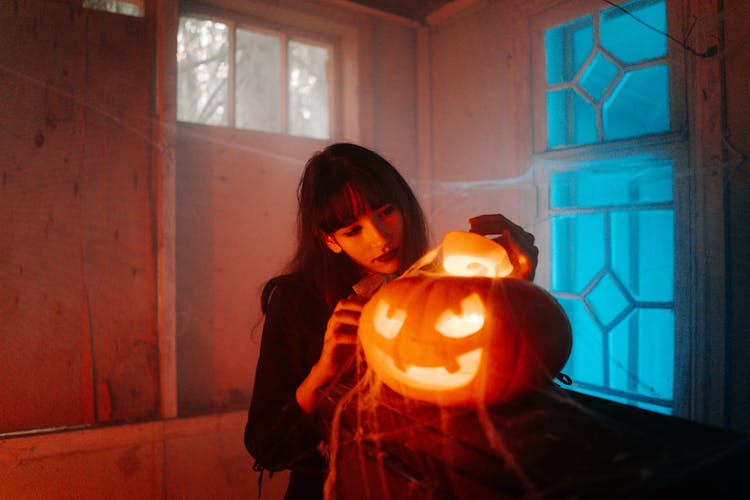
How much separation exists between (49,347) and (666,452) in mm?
2570

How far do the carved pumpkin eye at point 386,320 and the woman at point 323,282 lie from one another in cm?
10

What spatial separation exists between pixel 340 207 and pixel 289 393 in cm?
60

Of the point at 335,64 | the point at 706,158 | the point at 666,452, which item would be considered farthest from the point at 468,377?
the point at 335,64

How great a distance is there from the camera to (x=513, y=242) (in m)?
1.10

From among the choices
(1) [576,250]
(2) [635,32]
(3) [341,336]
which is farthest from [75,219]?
(2) [635,32]

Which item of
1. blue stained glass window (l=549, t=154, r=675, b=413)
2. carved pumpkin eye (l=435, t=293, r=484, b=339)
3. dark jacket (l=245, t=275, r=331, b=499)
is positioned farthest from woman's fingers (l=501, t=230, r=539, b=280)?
blue stained glass window (l=549, t=154, r=675, b=413)

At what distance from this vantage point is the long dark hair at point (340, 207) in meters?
1.40

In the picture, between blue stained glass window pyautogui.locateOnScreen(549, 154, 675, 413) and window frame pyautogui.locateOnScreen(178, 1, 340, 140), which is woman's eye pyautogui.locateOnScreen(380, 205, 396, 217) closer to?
blue stained glass window pyautogui.locateOnScreen(549, 154, 675, 413)

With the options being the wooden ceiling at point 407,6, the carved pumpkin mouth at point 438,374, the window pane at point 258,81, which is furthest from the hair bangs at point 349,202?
the wooden ceiling at point 407,6

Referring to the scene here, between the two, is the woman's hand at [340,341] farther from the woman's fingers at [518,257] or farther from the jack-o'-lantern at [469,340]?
the woman's fingers at [518,257]

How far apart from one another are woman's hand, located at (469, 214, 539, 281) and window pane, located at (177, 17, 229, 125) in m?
2.20

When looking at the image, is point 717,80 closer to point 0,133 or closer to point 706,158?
point 706,158

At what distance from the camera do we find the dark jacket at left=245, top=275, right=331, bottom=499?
127 cm

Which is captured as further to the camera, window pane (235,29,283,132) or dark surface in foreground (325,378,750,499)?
window pane (235,29,283,132)
